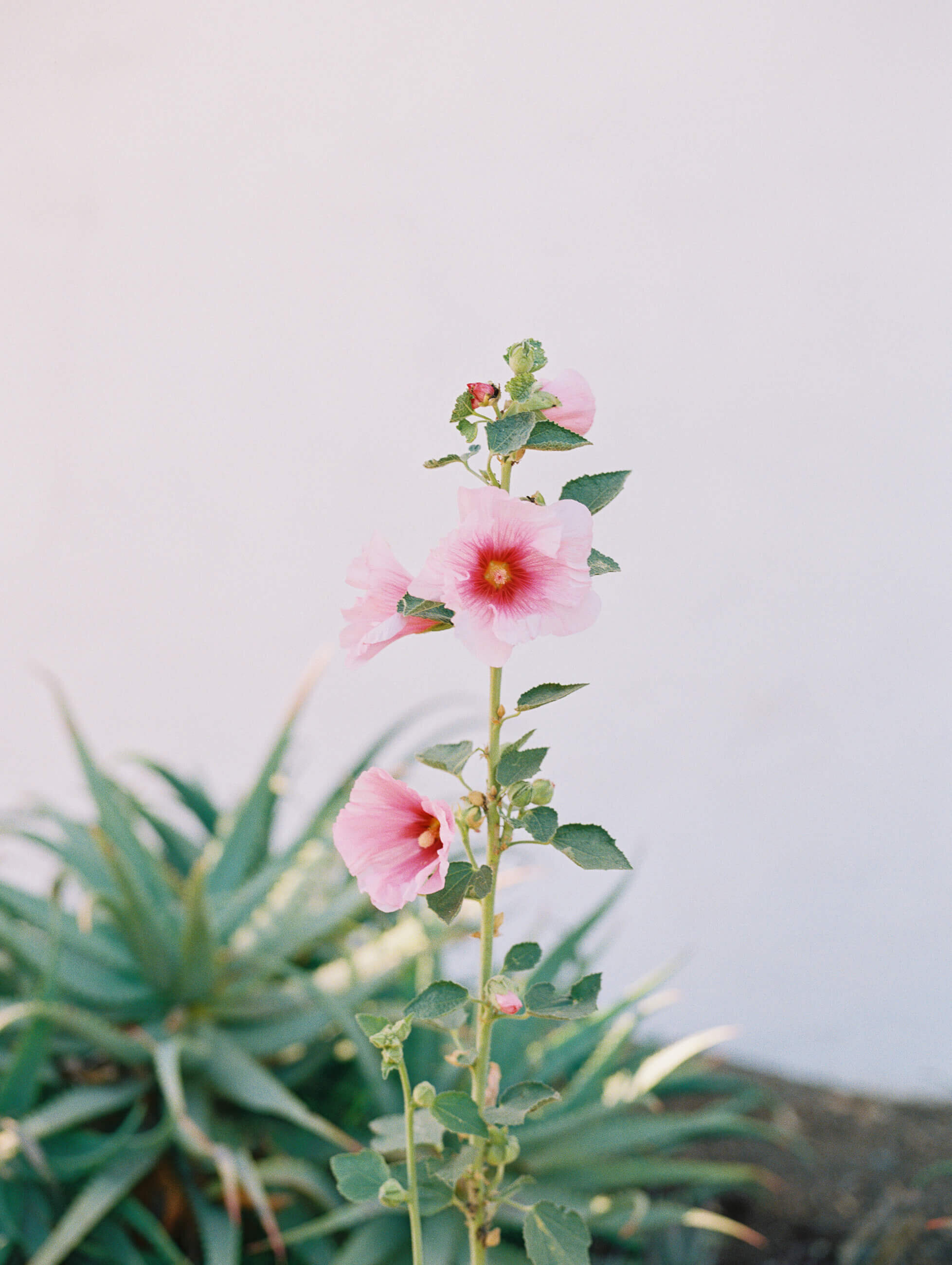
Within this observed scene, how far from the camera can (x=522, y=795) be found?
0.40m

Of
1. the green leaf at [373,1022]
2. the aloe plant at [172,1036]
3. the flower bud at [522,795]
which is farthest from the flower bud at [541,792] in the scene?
the aloe plant at [172,1036]

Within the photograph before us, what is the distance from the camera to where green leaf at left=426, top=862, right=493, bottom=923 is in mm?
392

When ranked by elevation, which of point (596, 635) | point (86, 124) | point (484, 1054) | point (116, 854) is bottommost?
point (484, 1054)

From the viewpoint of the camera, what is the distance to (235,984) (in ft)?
4.58

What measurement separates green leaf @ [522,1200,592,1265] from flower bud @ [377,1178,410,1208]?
0.05 meters

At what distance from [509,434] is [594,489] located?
49mm

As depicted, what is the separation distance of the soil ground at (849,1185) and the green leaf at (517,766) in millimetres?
1094

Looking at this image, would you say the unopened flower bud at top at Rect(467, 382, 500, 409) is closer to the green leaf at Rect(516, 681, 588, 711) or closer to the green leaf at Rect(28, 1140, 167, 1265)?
the green leaf at Rect(516, 681, 588, 711)

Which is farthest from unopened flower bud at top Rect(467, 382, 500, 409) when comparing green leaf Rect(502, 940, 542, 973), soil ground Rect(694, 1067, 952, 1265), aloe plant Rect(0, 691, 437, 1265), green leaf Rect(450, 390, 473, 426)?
soil ground Rect(694, 1067, 952, 1265)

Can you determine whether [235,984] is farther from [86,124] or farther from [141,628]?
[86,124]

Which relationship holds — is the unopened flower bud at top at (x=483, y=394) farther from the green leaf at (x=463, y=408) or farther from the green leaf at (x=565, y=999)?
the green leaf at (x=565, y=999)

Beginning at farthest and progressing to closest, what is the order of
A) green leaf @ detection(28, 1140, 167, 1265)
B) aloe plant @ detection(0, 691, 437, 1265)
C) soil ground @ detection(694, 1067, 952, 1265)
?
soil ground @ detection(694, 1067, 952, 1265) → aloe plant @ detection(0, 691, 437, 1265) → green leaf @ detection(28, 1140, 167, 1265)

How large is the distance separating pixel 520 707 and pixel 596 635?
5.47ft

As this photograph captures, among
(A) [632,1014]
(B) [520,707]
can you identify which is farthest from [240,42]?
(B) [520,707]
